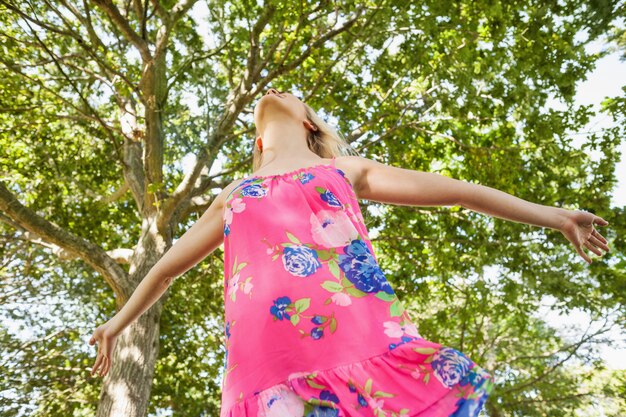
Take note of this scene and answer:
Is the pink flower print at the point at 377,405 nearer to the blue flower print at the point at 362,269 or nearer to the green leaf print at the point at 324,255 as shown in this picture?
the blue flower print at the point at 362,269

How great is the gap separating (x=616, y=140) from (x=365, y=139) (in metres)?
3.91

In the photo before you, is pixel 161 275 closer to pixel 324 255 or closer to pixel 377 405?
pixel 324 255

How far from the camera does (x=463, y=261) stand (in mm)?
9109

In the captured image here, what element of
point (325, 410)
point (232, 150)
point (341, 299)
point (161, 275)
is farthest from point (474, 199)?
point (232, 150)

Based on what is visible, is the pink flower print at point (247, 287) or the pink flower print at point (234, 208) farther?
the pink flower print at point (234, 208)

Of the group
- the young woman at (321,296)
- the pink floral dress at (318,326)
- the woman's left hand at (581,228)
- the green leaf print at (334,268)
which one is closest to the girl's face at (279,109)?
the young woman at (321,296)

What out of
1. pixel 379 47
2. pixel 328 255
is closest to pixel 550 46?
pixel 379 47

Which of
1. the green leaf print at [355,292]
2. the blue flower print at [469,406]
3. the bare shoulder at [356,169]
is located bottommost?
the blue flower print at [469,406]

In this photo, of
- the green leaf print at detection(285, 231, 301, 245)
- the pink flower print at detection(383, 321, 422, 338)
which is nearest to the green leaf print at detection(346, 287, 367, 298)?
the pink flower print at detection(383, 321, 422, 338)

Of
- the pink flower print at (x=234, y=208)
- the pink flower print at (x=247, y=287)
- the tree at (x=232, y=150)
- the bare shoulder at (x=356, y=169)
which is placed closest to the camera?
the pink flower print at (x=247, y=287)

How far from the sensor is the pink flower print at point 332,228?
1817 mm

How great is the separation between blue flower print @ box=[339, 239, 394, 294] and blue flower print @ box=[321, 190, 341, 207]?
0.64 ft

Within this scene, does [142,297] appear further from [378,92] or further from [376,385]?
[378,92]

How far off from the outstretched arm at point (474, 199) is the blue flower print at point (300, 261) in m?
0.54
